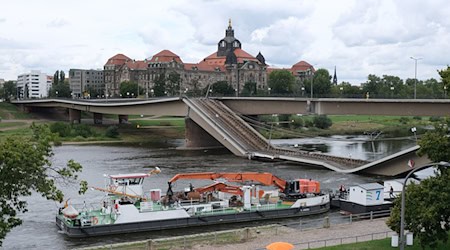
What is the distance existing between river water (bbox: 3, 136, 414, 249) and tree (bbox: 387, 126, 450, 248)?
56.7 feet

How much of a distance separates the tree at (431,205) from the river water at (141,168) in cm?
1727

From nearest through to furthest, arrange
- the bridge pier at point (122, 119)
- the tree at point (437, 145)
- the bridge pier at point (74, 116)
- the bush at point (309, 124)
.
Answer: the tree at point (437, 145)
the bridge pier at point (74, 116)
the bridge pier at point (122, 119)
the bush at point (309, 124)

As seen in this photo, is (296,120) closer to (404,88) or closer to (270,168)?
(404,88)

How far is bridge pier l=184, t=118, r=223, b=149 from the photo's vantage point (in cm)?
10025

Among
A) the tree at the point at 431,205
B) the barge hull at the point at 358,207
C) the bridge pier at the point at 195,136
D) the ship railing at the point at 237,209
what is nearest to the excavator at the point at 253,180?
the ship railing at the point at 237,209

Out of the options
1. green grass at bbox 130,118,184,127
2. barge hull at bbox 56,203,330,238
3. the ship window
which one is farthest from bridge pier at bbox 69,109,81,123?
barge hull at bbox 56,203,330,238

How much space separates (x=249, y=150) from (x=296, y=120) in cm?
6345

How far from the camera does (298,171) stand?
73812mm

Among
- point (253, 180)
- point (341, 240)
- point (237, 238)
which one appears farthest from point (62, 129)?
point (341, 240)

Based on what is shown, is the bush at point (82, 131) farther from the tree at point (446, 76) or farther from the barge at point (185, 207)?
the tree at point (446, 76)

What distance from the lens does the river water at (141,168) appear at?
41622 millimetres

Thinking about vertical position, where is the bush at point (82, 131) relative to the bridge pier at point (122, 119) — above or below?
below

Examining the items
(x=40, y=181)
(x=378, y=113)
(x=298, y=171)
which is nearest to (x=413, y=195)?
(x=40, y=181)

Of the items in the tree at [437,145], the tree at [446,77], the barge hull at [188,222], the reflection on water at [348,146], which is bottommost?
the barge hull at [188,222]
